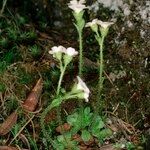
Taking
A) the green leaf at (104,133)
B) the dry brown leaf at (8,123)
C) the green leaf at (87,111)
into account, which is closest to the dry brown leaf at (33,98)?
the dry brown leaf at (8,123)

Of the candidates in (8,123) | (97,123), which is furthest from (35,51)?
(97,123)

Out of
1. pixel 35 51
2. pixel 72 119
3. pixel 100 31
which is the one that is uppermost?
pixel 100 31

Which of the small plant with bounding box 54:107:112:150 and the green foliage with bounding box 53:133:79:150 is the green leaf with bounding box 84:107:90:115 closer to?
the small plant with bounding box 54:107:112:150

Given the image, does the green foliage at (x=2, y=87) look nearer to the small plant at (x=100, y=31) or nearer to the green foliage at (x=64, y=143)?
the green foliage at (x=64, y=143)

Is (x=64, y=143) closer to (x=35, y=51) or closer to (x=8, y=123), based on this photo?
(x=8, y=123)

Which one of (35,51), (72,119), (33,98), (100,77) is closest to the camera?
(100,77)

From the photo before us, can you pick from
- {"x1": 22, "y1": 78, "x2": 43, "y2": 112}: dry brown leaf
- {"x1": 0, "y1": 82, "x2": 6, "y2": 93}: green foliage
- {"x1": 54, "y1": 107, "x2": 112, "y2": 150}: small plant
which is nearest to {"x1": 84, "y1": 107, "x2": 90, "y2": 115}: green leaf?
{"x1": 54, "y1": 107, "x2": 112, "y2": 150}: small plant
